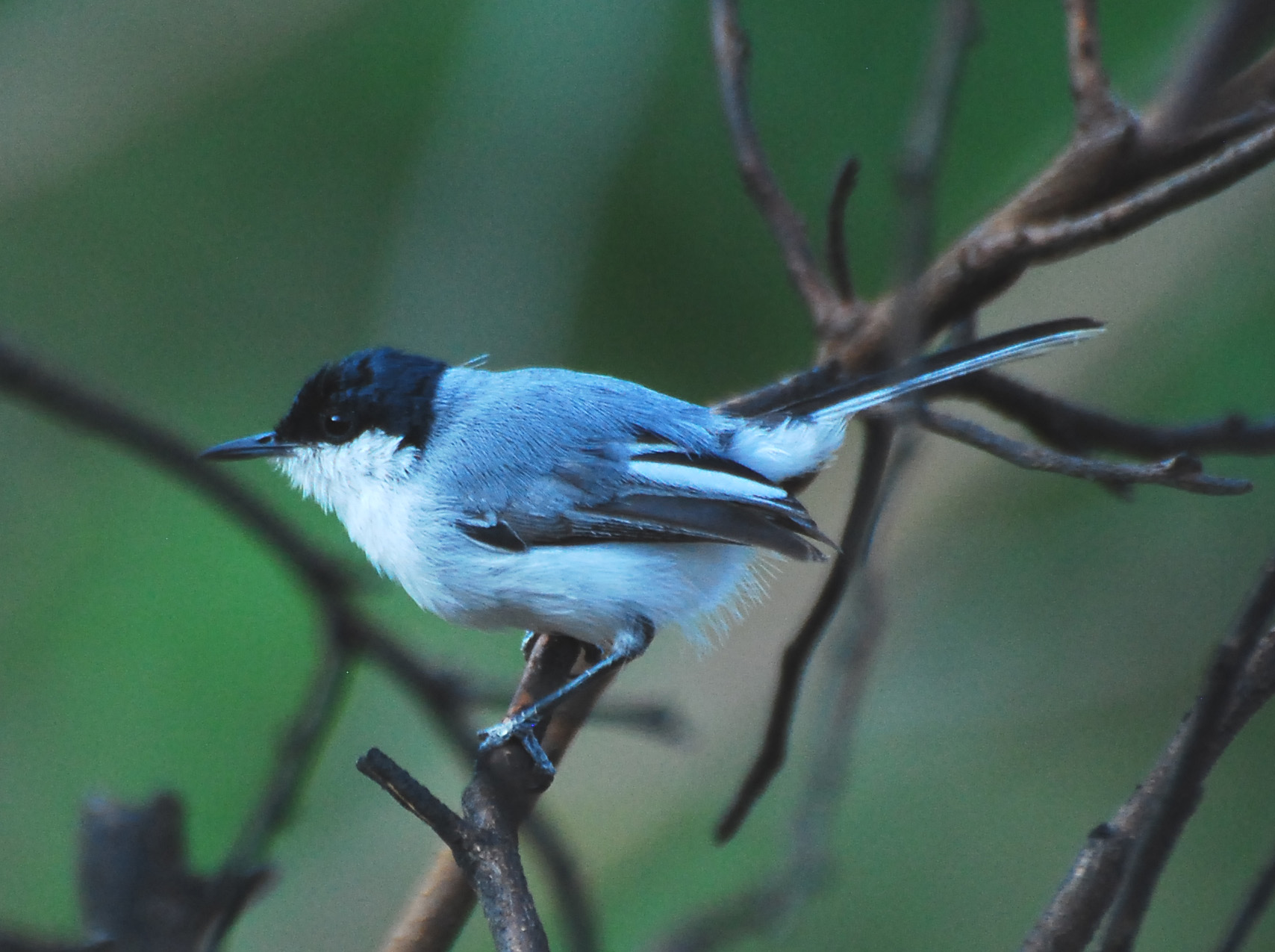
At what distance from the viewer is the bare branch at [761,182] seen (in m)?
1.36

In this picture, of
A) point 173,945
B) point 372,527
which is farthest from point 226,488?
point 372,527

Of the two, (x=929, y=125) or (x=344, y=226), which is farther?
(x=344, y=226)

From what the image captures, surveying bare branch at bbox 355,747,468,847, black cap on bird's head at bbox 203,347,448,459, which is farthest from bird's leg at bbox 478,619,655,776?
black cap on bird's head at bbox 203,347,448,459

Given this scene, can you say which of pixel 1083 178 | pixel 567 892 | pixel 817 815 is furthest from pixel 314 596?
pixel 1083 178

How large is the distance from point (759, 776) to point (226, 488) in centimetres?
57

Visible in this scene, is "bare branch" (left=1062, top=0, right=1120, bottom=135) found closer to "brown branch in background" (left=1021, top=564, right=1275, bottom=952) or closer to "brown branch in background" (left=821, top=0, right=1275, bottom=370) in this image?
"brown branch in background" (left=821, top=0, right=1275, bottom=370)

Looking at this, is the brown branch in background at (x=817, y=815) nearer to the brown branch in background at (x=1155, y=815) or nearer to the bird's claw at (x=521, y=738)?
the brown branch in background at (x=1155, y=815)

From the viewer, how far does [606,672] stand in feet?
4.06

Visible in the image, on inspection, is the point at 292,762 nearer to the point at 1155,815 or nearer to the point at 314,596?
the point at 314,596

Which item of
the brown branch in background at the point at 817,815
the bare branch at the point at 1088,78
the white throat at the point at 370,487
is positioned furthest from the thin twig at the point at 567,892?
the bare branch at the point at 1088,78

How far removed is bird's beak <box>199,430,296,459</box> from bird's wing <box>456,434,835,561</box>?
0.93ft

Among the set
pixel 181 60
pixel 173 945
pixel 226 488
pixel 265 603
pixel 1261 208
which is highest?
pixel 181 60

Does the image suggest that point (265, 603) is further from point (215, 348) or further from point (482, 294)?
point (482, 294)

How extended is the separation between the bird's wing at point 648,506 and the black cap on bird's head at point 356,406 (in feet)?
0.59
